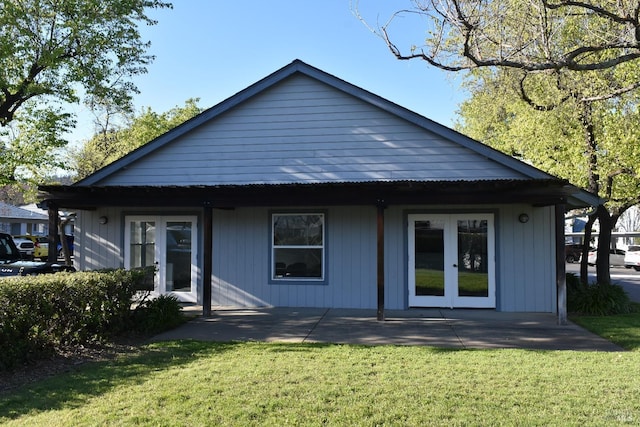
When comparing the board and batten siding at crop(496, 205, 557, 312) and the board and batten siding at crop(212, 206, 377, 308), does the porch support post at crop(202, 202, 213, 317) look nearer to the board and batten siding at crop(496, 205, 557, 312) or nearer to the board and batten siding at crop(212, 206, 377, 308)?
the board and batten siding at crop(212, 206, 377, 308)

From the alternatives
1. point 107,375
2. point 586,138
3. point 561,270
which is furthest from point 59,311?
point 586,138

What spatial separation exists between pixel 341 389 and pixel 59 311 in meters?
4.62

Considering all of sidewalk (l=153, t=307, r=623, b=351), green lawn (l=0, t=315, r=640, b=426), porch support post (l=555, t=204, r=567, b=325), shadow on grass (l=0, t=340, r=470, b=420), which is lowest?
sidewalk (l=153, t=307, r=623, b=351)

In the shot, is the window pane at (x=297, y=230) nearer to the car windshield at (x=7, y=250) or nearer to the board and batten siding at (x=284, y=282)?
the board and batten siding at (x=284, y=282)

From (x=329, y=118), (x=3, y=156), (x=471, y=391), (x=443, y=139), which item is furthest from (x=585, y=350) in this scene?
(x=3, y=156)

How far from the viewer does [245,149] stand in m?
11.8

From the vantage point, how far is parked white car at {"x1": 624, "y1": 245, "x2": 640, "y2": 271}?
2696 centimetres

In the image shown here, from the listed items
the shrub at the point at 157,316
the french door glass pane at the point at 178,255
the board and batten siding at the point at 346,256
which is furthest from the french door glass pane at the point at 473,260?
the french door glass pane at the point at 178,255

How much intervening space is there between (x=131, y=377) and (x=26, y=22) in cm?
1115

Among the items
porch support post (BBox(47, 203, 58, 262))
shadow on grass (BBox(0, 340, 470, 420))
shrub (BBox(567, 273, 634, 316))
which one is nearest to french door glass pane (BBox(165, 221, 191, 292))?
porch support post (BBox(47, 203, 58, 262))

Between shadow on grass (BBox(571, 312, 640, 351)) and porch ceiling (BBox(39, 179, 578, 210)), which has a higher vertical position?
porch ceiling (BBox(39, 179, 578, 210))

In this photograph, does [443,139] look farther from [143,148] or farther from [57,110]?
[57,110]

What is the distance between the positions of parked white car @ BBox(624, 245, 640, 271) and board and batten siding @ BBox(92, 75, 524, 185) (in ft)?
71.7

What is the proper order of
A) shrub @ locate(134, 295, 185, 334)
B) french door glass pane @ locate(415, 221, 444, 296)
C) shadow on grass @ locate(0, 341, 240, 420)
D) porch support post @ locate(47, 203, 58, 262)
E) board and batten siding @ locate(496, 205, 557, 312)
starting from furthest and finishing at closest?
french door glass pane @ locate(415, 221, 444, 296), board and batten siding @ locate(496, 205, 557, 312), porch support post @ locate(47, 203, 58, 262), shrub @ locate(134, 295, 185, 334), shadow on grass @ locate(0, 341, 240, 420)
